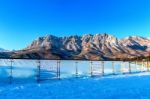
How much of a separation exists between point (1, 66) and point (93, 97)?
28.9m

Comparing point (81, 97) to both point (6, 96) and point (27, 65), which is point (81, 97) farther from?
point (27, 65)

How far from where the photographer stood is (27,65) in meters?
50.3

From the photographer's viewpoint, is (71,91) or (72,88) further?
(72,88)

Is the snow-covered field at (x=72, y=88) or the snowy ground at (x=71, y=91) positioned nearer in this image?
the snowy ground at (x=71, y=91)

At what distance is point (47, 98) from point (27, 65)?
105ft

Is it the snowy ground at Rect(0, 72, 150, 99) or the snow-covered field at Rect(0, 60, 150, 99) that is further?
the snow-covered field at Rect(0, 60, 150, 99)

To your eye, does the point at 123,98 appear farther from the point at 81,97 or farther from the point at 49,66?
the point at 49,66

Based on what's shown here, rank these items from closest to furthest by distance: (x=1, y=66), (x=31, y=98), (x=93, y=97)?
(x=31, y=98)
(x=93, y=97)
(x=1, y=66)

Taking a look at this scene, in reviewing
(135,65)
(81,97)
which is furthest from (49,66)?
(81,97)

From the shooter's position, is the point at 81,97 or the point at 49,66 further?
the point at 49,66

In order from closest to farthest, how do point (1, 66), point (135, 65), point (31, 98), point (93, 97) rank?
point (31, 98) → point (93, 97) → point (1, 66) → point (135, 65)

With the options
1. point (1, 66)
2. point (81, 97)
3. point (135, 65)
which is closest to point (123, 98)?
point (81, 97)

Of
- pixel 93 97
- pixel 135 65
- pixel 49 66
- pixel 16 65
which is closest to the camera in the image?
pixel 93 97

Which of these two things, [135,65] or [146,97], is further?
[135,65]
